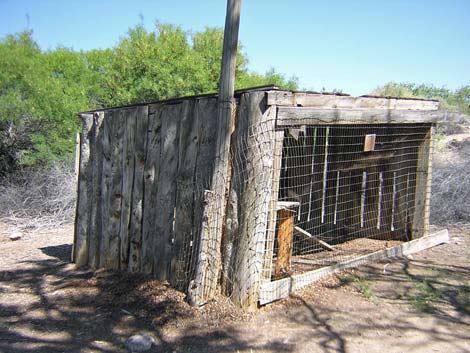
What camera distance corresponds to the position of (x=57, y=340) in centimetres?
369

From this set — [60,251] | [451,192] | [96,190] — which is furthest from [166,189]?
[451,192]

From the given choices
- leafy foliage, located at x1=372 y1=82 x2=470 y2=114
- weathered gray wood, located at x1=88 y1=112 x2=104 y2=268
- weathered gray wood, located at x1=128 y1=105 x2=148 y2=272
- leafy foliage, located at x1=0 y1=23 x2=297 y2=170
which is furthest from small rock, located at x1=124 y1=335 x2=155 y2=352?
leafy foliage, located at x1=372 y1=82 x2=470 y2=114

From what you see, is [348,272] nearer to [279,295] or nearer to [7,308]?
[279,295]

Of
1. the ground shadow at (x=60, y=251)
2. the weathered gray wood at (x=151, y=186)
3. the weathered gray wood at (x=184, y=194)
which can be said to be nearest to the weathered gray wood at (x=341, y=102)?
the weathered gray wood at (x=184, y=194)

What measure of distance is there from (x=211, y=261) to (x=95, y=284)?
1.70m

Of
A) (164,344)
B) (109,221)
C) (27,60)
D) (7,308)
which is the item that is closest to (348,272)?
(164,344)

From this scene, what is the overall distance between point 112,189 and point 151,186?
0.75 metres

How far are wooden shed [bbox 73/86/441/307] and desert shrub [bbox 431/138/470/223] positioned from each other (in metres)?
2.06

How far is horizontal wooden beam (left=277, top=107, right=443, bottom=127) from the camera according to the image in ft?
13.5

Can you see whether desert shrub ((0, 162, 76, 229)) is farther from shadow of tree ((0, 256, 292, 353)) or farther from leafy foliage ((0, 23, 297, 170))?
shadow of tree ((0, 256, 292, 353))

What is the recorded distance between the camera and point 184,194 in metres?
4.43

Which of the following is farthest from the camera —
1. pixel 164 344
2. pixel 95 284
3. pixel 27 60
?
pixel 27 60

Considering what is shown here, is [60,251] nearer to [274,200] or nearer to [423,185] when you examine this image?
[274,200]

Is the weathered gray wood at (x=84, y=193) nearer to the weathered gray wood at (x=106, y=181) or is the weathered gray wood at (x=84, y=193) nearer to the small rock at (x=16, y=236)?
the weathered gray wood at (x=106, y=181)
